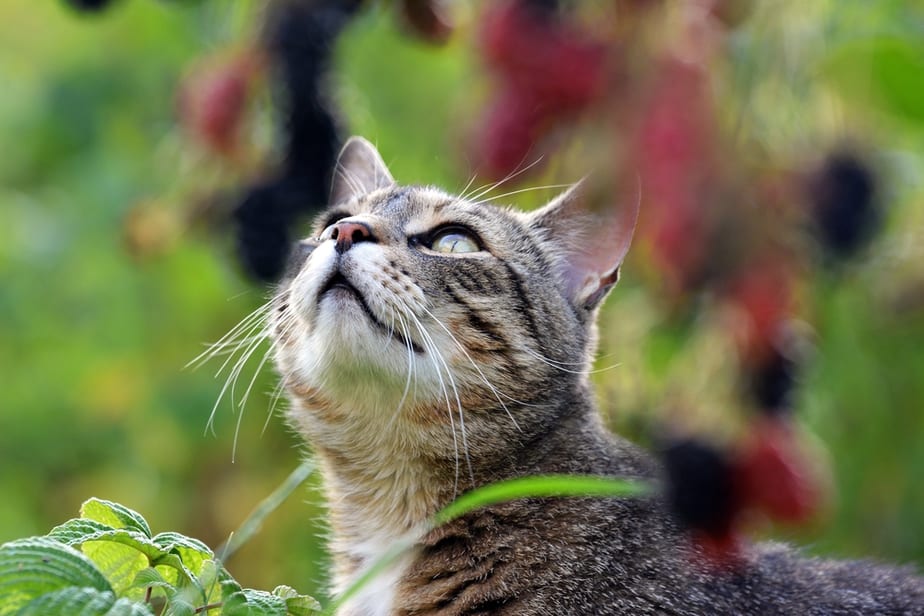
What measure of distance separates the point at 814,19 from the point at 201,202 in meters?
1.41

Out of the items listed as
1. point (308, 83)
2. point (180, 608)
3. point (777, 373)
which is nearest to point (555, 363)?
point (777, 373)

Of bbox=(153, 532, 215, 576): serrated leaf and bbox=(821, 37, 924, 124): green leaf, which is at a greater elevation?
bbox=(821, 37, 924, 124): green leaf

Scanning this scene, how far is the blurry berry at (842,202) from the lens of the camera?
2.06 m

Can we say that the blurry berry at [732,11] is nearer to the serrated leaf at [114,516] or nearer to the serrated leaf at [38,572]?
the serrated leaf at [114,516]

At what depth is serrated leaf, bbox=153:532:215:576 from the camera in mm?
1694

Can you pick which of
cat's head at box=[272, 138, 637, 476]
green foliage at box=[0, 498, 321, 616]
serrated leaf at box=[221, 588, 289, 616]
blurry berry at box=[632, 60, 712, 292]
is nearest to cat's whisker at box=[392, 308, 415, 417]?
cat's head at box=[272, 138, 637, 476]

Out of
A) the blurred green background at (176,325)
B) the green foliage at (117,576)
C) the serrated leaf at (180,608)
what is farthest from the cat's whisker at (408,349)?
the blurred green background at (176,325)

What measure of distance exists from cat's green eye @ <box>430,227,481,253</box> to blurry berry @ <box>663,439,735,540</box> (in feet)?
3.23

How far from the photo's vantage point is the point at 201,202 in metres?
2.96

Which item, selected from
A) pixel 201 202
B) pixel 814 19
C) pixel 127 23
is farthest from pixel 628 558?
pixel 127 23

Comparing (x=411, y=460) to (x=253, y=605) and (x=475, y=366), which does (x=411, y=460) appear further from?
(x=253, y=605)

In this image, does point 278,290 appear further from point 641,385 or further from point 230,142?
point 641,385

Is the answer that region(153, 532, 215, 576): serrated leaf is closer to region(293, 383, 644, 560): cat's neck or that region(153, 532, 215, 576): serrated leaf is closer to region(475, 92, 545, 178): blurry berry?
region(293, 383, 644, 560): cat's neck

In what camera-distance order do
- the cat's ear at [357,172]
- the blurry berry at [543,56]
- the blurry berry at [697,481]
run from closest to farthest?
the blurry berry at [697,481] → the blurry berry at [543,56] → the cat's ear at [357,172]
